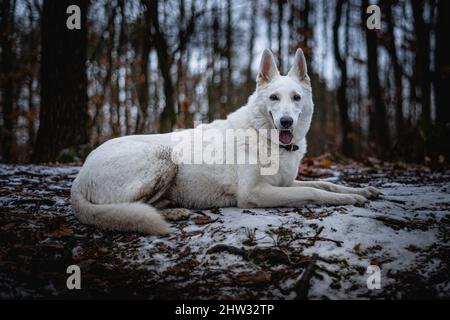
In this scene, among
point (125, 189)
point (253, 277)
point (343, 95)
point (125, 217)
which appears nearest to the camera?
point (253, 277)

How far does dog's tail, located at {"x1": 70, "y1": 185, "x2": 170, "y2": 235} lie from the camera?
8.91 feet

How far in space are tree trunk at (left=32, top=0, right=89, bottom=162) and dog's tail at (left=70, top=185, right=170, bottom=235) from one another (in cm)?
438

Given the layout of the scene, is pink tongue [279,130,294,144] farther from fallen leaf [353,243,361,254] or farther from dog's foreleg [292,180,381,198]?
fallen leaf [353,243,361,254]

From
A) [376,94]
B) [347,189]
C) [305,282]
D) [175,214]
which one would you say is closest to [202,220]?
[175,214]

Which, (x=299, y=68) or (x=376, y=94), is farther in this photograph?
(x=376, y=94)

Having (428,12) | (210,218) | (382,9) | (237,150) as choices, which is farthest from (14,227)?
(428,12)

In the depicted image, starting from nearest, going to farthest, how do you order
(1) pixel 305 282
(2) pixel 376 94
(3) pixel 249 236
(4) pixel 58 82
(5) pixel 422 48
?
(1) pixel 305 282 < (3) pixel 249 236 < (4) pixel 58 82 < (5) pixel 422 48 < (2) pixel 376 94

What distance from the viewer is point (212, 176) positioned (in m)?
3.57

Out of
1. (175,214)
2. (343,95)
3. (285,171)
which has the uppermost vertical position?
(343,95)

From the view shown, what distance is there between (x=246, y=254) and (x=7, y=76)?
51.9ft

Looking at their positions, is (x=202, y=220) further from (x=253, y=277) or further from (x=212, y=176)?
(x=253, y=277)

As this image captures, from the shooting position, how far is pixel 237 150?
360 centimetres

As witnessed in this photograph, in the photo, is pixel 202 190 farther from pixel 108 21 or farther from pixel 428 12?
pixel 428 12

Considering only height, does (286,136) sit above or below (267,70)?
below
